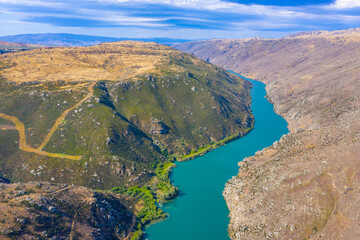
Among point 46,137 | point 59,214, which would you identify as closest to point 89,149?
point 46,137

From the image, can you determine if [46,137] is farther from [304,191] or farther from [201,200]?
[304,191]

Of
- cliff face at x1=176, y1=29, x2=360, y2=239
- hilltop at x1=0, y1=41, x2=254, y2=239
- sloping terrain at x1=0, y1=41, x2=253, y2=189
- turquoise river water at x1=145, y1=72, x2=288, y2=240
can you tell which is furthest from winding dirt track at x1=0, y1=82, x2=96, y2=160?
cliff face at x1=176, y1=29, x2=360, y2=239

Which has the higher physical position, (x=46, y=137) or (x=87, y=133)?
(x=87, y=133)

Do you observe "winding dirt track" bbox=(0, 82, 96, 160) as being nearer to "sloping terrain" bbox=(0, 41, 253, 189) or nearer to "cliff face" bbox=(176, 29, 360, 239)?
"sloping terrain" bbox=(0, 41, 253, 189)

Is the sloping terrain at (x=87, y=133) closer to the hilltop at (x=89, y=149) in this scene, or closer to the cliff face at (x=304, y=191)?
the hilltop at (x=89, y=149)

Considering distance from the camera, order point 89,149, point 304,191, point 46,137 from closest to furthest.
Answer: point 304,191 → point 89,149 → point 46,137

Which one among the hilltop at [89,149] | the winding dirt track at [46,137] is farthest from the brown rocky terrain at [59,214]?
the winding dirt track at [46,137]
